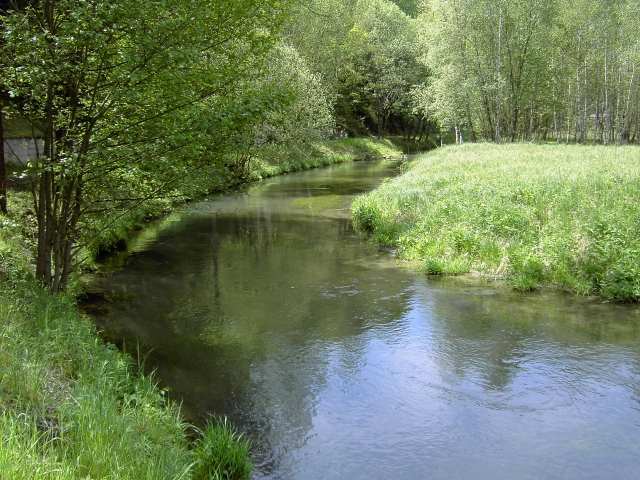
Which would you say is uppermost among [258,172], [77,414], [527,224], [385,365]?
[258,172]

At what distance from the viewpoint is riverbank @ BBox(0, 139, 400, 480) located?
5.34m

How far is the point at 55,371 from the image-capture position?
25.2ft

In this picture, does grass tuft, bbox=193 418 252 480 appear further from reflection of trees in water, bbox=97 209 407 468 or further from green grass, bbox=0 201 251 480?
reflection of trees in water, bbox=97 209 407 468

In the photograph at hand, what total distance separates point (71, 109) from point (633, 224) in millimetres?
14116

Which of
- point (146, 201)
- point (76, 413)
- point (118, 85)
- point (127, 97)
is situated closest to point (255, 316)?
point (146, 201)

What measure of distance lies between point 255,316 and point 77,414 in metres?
7.72

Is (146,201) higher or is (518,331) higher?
(146,201)

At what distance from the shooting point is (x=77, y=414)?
6.19 metres

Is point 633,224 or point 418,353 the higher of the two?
point 633,224

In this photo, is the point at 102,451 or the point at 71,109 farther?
the point at 71,109

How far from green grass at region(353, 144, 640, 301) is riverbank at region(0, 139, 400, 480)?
34.8ft

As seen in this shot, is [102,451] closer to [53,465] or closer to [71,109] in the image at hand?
[53,465]

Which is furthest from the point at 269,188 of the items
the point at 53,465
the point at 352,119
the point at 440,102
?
the point at 352,119

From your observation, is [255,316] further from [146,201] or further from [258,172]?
[258,172]
